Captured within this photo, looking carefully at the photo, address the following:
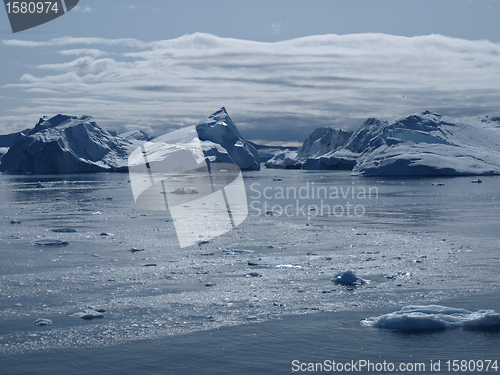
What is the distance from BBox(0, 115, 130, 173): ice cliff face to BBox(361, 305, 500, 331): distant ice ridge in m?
66.7

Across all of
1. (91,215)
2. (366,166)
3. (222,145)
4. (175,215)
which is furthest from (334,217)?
(222,145)

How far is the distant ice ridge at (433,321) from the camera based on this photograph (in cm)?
479

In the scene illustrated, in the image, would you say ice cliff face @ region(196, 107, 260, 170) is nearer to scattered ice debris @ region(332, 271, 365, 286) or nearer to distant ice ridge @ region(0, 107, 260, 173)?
distant ice ridge @ region(0, 107, 260, 173)

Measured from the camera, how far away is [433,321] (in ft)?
15.9

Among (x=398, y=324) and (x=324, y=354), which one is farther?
(x=398, y=324)

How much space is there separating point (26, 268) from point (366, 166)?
44.7m

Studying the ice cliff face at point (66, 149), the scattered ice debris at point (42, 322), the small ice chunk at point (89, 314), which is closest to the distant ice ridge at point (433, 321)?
the small ice chunk at point (89, 314)

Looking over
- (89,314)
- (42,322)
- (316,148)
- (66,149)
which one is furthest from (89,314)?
(316,148)

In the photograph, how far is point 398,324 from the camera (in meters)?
4.84

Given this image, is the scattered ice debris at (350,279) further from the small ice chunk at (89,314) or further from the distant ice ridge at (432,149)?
the distant ice ridge at (432,149)

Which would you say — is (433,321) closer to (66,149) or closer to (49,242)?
(49,242)

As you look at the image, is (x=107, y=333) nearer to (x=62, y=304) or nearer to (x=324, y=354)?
(x=62, y=304)

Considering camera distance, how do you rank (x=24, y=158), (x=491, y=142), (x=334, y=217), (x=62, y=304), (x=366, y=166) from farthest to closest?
(x=24, y=158) < (x=491, y=142) < (x=366, y=166) < (x=334, y=217) < (x=62, y=304)

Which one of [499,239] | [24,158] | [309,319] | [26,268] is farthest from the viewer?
[24,158]
